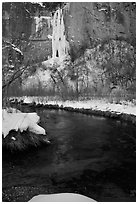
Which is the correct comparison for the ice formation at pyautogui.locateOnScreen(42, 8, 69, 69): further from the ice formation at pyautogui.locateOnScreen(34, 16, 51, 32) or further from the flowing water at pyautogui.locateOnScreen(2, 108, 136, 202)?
the flowing water at pyautogui.locateOnScreen(2, 108, 136, 202)

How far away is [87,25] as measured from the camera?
14.2ft

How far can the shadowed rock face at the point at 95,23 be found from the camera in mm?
3764

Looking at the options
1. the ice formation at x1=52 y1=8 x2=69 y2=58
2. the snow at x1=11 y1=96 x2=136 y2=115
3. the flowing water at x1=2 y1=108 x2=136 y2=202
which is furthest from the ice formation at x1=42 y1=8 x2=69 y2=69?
the flowing water at x1=2 y1=108 x2=136 y2=202

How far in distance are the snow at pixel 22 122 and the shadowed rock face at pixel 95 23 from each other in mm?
1589

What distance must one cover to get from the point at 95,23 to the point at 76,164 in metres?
2.68

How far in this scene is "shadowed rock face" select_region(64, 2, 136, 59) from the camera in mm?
3764

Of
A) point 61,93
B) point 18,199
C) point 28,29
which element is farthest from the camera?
point 61,93

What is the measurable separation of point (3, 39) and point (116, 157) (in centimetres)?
284

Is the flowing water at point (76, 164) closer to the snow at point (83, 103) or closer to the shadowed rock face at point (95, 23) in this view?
the snow at point (83, 103)

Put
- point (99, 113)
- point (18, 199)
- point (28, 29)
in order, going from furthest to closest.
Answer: point (99, 113) → point (28, 29) → point (18, 199)

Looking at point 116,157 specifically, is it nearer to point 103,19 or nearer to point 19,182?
point 19,182

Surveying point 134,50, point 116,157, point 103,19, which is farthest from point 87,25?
point 116,157

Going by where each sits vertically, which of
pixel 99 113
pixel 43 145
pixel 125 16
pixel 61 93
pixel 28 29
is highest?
pixel 125 16

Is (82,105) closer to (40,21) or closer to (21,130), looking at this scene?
(21,130)
